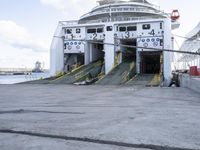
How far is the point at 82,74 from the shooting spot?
93.5ft

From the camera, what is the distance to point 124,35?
98.2ft

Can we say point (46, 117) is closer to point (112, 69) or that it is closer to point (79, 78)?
point (79, 78)

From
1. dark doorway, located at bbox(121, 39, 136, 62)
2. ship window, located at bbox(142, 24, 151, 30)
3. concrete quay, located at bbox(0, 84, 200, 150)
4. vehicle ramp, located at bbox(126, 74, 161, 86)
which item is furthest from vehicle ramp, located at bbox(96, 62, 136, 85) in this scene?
concrete quay, located at bbox(0, 84, 200, 150)

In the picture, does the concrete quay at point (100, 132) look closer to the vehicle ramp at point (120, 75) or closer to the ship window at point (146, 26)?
the vehicle ramp at point (120, 75)

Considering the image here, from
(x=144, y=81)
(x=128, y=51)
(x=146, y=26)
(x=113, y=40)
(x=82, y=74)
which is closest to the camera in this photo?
(x=144, y=81)

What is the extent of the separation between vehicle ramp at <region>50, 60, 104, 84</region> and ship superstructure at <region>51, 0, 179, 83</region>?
3.20ft

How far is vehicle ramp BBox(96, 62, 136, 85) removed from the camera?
981 inches

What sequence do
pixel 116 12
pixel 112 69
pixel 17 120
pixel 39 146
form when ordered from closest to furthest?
pixel 39 146, pixel 17 120, pixel 112 69, pixel 116 12

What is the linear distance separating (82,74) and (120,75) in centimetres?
427

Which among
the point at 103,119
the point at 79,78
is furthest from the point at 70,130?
the point at 79,78

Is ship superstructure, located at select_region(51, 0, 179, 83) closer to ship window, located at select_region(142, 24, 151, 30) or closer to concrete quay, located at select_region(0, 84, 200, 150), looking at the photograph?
ship window, located at select_region(142, 24, 151, 30)

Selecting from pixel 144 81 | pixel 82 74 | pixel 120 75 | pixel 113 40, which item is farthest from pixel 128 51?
pixel 144 81

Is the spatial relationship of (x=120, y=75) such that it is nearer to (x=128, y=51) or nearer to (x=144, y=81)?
(x=144, y=81)

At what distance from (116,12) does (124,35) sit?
7.42m
